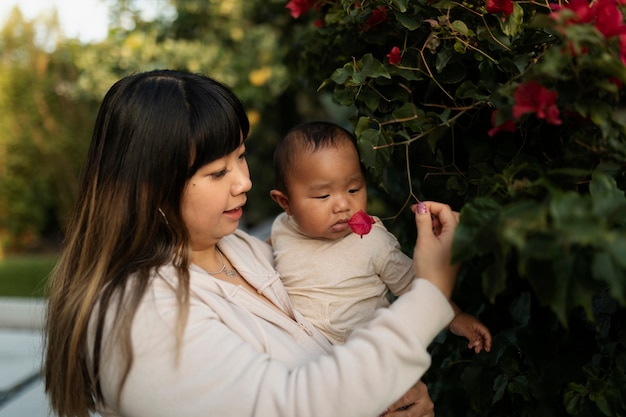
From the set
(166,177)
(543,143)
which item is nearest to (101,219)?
(166,177)

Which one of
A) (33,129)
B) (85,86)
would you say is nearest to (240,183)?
(85,86)

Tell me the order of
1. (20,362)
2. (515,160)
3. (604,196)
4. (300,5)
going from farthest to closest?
(20,362), (300,5), (515,160), (604,196)

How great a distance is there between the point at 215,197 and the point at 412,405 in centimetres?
72

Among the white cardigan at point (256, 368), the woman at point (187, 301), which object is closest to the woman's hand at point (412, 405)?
the woman at point (187, 301)

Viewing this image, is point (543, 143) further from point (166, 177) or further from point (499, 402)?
point (166, 177)

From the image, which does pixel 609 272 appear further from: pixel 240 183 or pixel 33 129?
pixel 33 129

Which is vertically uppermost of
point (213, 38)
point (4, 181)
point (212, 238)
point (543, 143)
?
point (543, 143)

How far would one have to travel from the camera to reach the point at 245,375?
1.46 m

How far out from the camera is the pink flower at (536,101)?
1.30 metres

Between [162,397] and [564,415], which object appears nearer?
[162,397]

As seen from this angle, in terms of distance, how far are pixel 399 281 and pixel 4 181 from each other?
11652 mm

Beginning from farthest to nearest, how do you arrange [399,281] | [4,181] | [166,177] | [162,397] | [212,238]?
[4,181]
[399,281]
[212,238]
[166,177]
[162,397]

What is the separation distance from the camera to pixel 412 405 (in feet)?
5.82

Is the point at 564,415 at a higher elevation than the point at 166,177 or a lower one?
lower
